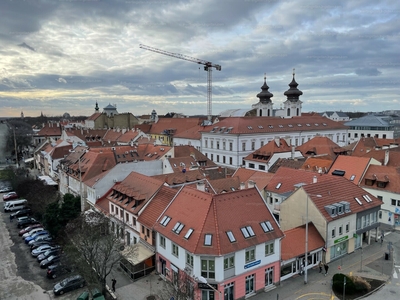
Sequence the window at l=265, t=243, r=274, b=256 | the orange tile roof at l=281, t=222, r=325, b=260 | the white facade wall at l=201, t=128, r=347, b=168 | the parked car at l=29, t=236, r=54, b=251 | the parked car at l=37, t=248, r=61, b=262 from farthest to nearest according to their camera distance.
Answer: the white facade wall at l=201, t=128, r=347, b=168 → the parked car at l=29, t=236, r=54, b=251 → the parked car at l=37, t=248, r=61, b=262 → the orange tile roof at l=281, t=222, r=325, b=260 → the window at l=265, t=243, r=274, b=256

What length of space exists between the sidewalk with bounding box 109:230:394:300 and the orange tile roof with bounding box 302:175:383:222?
4391mm

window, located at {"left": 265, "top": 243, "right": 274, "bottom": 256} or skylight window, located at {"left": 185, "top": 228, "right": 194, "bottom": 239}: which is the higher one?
skylight window, located at {"left": 185, "top": 228, "right": 194, "bottom": 239}

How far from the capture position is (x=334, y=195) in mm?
31312

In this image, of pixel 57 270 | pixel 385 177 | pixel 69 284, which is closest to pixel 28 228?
pixel 57 270

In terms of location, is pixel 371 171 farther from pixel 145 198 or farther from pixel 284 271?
pixel 145 198

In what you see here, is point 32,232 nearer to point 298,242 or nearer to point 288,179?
point 298,242

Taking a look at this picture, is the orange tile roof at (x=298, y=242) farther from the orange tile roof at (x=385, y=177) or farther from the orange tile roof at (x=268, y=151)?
the orange tile roof at (x=268, y=151)

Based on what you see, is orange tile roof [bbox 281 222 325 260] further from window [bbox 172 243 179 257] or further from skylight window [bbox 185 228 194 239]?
window [bbox 172 243 179 257]

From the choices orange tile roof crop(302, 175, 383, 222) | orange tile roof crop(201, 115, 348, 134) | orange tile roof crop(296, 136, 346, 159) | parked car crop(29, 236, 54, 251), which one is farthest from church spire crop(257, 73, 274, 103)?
parked car crop(29, 236, 54, 251)

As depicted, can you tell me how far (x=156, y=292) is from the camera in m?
24.8

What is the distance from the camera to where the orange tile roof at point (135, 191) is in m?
Answer: 31.5

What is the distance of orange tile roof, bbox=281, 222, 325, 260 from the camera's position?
26761mm

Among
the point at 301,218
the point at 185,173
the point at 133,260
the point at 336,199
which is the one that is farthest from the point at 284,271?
the point at 185,173

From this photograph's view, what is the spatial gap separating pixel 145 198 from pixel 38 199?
18997mm
